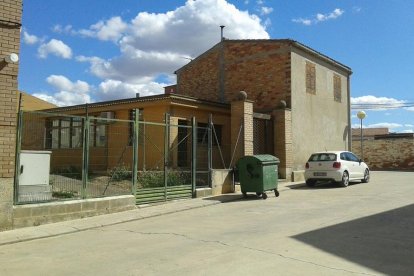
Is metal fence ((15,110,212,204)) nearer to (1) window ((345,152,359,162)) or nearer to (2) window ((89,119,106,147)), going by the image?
(2) window ((89,119,106,147))

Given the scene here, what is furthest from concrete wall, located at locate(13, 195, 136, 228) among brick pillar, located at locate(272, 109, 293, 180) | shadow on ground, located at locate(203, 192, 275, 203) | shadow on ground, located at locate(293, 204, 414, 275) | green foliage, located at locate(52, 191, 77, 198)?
brick pillar, located at locate(272, 109, 293, 180)

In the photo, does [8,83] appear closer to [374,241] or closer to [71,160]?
[374,241]

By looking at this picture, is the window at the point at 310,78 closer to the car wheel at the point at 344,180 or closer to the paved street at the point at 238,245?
the car wheel at the point at 344,180

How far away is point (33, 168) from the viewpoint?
32.2 feet

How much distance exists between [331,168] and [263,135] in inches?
139

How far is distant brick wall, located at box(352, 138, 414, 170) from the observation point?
1188 inches

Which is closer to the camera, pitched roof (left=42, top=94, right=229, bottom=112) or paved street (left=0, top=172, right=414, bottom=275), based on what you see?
paved street (left=0, top=172, right=414, bottom=275)

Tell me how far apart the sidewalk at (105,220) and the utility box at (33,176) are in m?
0.76

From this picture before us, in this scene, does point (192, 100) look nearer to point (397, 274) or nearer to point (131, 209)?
point (131, 209)

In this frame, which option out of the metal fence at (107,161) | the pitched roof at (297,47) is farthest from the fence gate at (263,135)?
the pitched roof at (297,47)

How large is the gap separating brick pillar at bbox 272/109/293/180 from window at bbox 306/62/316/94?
2.97 m

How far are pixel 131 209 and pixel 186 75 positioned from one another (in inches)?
597

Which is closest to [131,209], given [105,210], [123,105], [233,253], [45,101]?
[105,210]

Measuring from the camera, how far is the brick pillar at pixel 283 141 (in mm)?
19031
